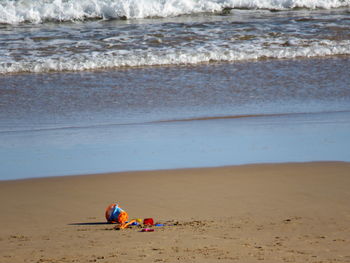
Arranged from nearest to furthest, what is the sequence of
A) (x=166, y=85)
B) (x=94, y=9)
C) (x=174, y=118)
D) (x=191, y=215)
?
(x=191, y=215)
(x=174, y=118)
(x=166, y=85)
(x=94, y=9)

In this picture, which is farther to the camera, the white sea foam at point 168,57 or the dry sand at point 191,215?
the white sea foam at point 168,57

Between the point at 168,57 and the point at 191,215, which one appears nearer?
the point at 191,215

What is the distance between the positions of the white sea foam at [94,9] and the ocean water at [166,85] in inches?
1.3

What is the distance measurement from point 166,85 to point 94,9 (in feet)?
27.1

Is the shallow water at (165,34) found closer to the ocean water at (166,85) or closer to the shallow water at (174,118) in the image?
the ocean water at (166,85)

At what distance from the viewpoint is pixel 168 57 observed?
12.2m

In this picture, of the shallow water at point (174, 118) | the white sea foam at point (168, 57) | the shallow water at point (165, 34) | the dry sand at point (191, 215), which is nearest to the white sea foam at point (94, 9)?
the shallow water at point (165, 34)

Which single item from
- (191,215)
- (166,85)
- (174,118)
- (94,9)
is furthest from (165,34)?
(191,215)

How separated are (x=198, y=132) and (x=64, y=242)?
11.1 feet

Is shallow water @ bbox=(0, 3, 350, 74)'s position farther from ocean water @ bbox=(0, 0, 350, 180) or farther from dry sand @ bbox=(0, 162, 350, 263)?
dry sand @ bbox=(0, 162, 350, 263)

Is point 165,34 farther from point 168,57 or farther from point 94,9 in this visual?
point 94,9

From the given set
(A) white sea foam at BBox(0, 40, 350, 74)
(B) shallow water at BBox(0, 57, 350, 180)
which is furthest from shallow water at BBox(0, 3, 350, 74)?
(B) shallow water at BBox(0, 57, 350, 180)

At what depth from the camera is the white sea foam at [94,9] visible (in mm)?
17109

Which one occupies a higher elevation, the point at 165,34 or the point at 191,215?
the point at 165,34
